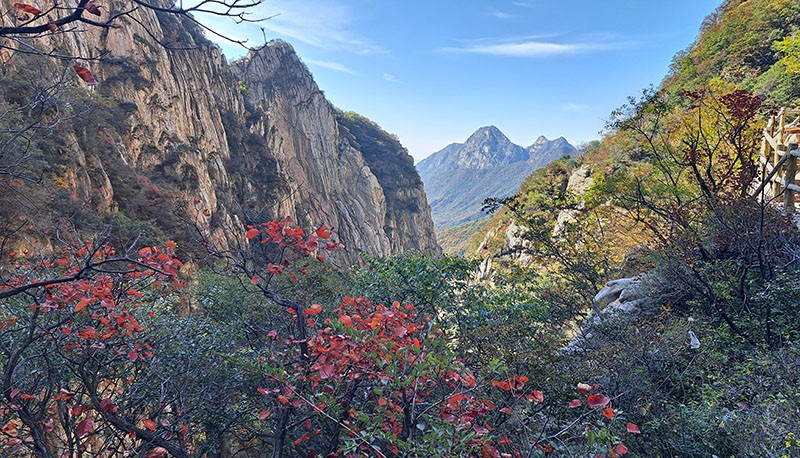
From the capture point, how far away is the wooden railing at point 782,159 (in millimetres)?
6006

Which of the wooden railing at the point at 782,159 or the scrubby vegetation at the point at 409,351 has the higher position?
the wooden railing at the point at 782,159

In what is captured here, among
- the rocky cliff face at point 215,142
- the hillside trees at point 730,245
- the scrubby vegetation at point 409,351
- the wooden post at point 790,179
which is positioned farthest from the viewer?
the rocky cliff face at point 215,142

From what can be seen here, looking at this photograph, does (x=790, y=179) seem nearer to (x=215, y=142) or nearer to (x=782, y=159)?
(x=782, y=159)

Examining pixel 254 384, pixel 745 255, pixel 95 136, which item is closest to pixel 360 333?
pixel 254 384

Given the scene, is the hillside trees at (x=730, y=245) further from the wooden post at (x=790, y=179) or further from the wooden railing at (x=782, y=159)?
the wooden post at (x=790, y=179)

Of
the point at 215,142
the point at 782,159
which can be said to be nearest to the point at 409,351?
the point at 782,159

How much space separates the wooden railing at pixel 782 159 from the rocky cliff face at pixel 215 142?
285 inches

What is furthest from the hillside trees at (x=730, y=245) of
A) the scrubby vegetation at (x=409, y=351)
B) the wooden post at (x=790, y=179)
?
the wooden post at (x=790, y=179)

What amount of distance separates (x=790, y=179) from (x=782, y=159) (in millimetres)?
365

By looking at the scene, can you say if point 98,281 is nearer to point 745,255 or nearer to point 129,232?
point 745,255

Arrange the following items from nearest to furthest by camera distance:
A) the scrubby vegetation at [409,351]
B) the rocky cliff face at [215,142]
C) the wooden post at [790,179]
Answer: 1. the scrubby vegetation at [409,351]
2. the wooden post at [790,179]
3. the rocky cliff face at [215,142]

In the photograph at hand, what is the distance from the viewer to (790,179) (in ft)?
20.0

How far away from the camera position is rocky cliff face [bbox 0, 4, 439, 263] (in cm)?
1702

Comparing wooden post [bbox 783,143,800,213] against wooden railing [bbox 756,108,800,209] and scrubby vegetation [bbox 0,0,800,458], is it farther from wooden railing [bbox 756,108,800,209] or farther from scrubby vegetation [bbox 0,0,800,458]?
scrubby vegetation [bbox 0,0,800,458]
